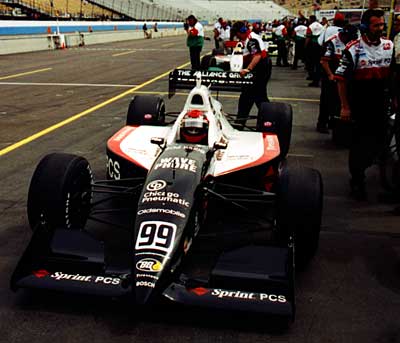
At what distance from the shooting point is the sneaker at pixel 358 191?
521 cm

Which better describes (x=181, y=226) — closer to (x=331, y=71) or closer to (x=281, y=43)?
(x=331, y=71)

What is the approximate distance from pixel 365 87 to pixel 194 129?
6.11ft

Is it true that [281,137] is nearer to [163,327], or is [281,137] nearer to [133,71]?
[163,327]

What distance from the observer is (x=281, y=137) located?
5.85 m

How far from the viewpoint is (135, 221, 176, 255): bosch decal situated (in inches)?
119

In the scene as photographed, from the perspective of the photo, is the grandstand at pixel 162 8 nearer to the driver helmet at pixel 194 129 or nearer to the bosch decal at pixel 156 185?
the driver helmet at pixel 194 129

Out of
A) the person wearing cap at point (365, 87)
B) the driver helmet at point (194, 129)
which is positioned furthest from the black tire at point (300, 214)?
the person wearing cap at point (365, 87)

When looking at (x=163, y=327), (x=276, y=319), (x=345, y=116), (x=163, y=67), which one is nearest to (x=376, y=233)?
(x=345, y=116)

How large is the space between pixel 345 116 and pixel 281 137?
95cm

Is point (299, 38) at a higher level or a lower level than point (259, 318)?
higher

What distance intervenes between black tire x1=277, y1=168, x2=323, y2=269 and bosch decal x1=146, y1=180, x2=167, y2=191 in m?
0.82

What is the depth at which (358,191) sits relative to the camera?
5.30m

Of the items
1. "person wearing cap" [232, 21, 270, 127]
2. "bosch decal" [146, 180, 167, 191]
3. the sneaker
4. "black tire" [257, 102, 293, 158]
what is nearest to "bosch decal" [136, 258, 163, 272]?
"bosch decal" [146, 180, 167, 191]

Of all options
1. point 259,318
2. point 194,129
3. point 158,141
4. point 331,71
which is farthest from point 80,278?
point 331,71
